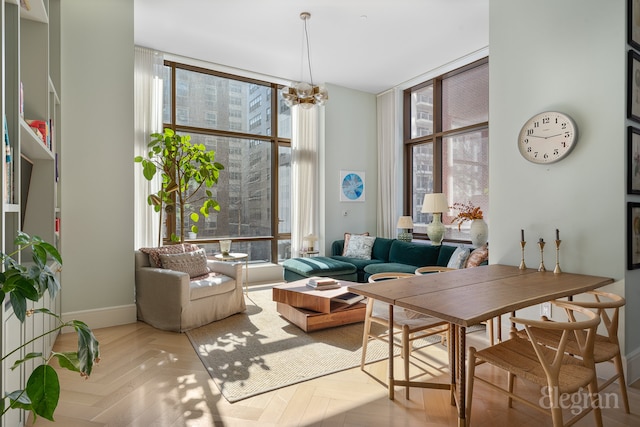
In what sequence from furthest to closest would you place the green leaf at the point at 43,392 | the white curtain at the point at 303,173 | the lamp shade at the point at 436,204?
the white curtain at the point at 303,173
the lamp shade at the point at 436,204
the green leaf at the point at 43,392

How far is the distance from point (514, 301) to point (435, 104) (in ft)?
14.8

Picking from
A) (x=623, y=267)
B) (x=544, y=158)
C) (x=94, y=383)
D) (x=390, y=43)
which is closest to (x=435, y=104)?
(x=390, y=43)

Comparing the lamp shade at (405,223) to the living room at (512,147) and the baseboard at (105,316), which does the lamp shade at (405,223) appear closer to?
the living room at (512,147)

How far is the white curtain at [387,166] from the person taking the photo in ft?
20.5

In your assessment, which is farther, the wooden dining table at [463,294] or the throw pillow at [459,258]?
the throw pillow at [459,258]

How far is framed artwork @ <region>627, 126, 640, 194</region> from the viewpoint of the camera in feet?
8.01

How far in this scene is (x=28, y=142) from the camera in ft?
7.81

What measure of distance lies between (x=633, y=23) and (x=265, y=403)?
140 inches

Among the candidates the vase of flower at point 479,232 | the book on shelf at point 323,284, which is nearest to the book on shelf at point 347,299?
the book on shelf at point 323,284

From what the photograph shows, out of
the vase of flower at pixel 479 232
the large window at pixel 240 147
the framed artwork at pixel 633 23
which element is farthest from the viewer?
the large window at pixel 240 147

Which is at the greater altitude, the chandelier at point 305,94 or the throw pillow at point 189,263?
the chandelier at point 305,94

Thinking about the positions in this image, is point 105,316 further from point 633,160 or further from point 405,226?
point 633,160

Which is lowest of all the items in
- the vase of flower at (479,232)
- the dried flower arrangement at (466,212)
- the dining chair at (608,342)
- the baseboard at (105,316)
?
the baseboard at (105,316)

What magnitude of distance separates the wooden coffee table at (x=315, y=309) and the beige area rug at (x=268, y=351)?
0.07m
